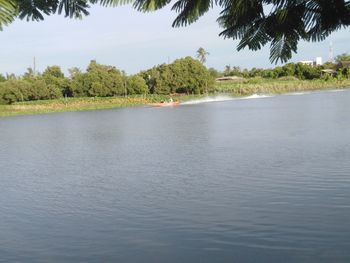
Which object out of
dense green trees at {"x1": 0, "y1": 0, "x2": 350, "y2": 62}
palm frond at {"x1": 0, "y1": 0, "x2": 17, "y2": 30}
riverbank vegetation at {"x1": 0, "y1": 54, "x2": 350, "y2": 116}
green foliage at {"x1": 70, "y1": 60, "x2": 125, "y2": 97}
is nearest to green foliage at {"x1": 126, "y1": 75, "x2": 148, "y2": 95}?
riverbank vegetation at {"x1": 0, "y1": 54, "x2": 350, "y2": 116}

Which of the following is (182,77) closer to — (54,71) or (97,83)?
(97,83)

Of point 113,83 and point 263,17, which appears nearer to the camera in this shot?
point 263,17

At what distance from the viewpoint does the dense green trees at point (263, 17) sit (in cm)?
126

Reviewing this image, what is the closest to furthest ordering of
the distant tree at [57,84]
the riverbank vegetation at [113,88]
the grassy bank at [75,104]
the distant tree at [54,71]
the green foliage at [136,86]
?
1. the grassy bank at [75,104]
2. the riverbank vegetation at [113,88]
3. the distant tree at [57,84]
4. the green foliage at [136,86]
5. the distant tree at [54,71]

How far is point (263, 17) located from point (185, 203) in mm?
10692

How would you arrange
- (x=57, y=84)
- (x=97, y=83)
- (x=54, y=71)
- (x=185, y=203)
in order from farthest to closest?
1. (x=54, y=71)
2. (x=57, y=84)
3. (x=97, y=83)
4. (x=185, y=203)

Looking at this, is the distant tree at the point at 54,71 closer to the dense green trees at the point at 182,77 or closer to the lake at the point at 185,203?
the dense green trees at the point at 182,77

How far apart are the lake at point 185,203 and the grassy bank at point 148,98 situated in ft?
168

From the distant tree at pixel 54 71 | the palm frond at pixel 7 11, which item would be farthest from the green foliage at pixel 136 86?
the palm frond at pixel 7 11

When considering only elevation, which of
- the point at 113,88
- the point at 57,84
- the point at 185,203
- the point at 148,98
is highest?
the point at 57,84

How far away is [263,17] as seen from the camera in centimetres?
136

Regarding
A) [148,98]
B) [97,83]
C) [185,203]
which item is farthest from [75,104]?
[185,203]

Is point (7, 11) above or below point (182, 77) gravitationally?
above

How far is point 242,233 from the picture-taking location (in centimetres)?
928
